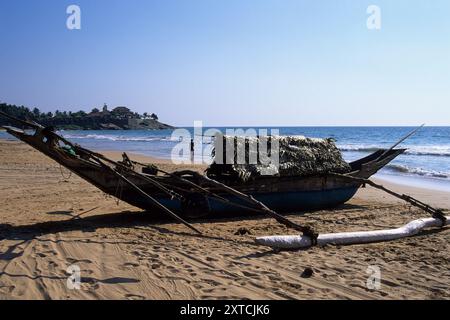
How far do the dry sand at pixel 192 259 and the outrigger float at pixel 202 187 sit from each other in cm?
34

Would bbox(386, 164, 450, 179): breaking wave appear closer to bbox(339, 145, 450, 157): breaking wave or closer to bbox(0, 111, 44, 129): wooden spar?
bbox(339, 145, 450, 157): breaking wave

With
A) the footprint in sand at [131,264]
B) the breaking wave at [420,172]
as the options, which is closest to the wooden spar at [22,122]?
the footprint in sand at [131,264]

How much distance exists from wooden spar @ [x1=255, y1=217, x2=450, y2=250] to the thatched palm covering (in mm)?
2191

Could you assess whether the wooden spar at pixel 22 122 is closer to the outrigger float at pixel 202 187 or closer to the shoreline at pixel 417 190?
the outrigger float at pixel 202 187

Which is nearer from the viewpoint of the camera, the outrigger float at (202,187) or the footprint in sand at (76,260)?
the footprint in sand at (76,260)

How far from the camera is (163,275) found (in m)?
4.64

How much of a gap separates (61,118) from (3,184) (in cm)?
8380

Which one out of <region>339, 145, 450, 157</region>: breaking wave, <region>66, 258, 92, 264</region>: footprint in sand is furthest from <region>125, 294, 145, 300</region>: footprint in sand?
<region>339, 145, 450, 157</region>: breaking wave

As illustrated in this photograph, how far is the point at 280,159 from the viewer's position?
848 centimetres

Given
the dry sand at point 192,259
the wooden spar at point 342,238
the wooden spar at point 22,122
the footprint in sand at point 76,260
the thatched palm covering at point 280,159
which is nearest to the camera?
the dry sand at point 192,259

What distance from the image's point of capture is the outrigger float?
6480 mm

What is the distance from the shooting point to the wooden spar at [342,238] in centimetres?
584
